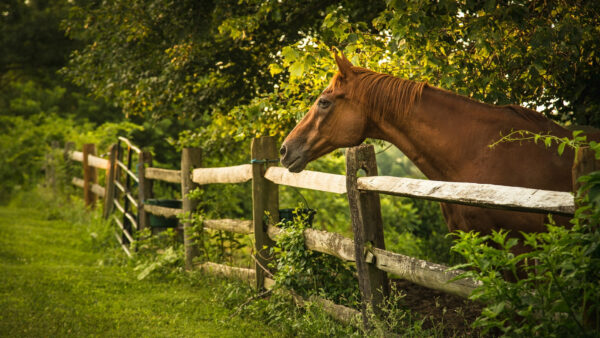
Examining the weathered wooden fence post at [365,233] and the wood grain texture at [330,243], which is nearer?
the weathered wooden fence post at [365,233]

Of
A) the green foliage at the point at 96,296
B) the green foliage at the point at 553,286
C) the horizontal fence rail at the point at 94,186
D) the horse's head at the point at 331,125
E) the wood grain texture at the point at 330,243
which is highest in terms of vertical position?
the horse's head at the point at 331,125

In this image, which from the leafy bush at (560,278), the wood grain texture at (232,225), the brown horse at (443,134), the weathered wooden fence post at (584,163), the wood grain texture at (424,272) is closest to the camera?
the leafy bush at (560,278)

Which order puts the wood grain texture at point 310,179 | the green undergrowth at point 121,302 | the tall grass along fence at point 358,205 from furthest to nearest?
the green undergrowth at point 121,302
the wood grain texture at point 310,179
the tall grass along fence at point 358,205

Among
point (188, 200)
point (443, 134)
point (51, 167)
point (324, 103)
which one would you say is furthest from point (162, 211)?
point (51, 167)

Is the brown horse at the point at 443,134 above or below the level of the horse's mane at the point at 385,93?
below

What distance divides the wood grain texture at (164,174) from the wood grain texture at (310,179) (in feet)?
7.03

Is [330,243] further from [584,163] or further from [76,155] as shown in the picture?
[76,155]

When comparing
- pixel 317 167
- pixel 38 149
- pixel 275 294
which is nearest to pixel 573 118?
pixel 275 294

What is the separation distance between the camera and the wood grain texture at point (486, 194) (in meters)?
2.24

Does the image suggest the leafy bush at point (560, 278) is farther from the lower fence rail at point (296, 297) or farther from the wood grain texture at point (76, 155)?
the wood grain texture at point (76, 155)

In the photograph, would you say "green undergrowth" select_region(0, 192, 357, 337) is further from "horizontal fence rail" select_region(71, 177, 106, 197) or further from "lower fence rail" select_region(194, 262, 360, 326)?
"horizontal fence rail" select_region(71, 177, 106, 197)

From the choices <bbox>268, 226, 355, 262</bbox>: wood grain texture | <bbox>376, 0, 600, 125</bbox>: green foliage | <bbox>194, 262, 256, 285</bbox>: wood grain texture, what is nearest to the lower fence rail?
<bbox>194, 262, 256, 285</bbox>: wood grain texture

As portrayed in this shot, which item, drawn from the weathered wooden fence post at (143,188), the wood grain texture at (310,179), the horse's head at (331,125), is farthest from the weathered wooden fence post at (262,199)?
the weathered wooden fence post at (143,188)

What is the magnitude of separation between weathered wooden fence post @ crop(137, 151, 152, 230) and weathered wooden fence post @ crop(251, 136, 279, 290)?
3042mm
